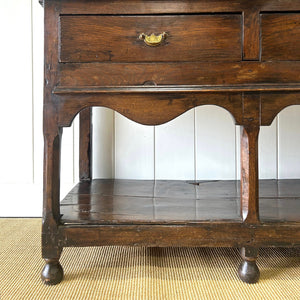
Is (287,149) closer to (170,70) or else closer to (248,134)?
(248,134)

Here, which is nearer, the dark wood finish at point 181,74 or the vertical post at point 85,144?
the dark wood finish at point 181,74

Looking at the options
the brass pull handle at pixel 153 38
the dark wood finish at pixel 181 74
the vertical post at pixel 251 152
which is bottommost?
the vertical post at pixel 251 152

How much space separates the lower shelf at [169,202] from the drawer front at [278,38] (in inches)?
16.1

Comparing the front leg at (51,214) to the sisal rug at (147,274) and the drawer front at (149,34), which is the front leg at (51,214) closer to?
the sisal rug at (147,274)

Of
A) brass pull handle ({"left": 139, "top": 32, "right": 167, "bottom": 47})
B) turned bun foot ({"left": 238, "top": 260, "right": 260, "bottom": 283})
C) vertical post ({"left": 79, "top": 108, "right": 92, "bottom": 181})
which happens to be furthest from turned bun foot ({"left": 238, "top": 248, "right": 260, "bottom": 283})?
vertical post ({"left": 79, "top": 108, "right": 92, "bottom": 181})

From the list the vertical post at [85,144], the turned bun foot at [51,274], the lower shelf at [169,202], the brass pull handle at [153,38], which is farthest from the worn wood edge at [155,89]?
the vertical post at [85,144]

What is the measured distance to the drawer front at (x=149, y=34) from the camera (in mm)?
909

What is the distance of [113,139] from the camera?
1.62m

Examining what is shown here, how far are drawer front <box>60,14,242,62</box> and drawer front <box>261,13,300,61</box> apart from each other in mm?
62

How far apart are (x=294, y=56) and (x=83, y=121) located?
2.90ft

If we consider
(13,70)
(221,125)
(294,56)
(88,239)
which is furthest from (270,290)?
(13,70)

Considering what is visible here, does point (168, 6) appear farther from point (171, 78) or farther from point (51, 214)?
point (51, 214)

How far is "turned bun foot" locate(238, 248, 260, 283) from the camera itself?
3.03 feet

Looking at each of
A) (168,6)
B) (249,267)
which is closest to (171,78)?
(168,6)
